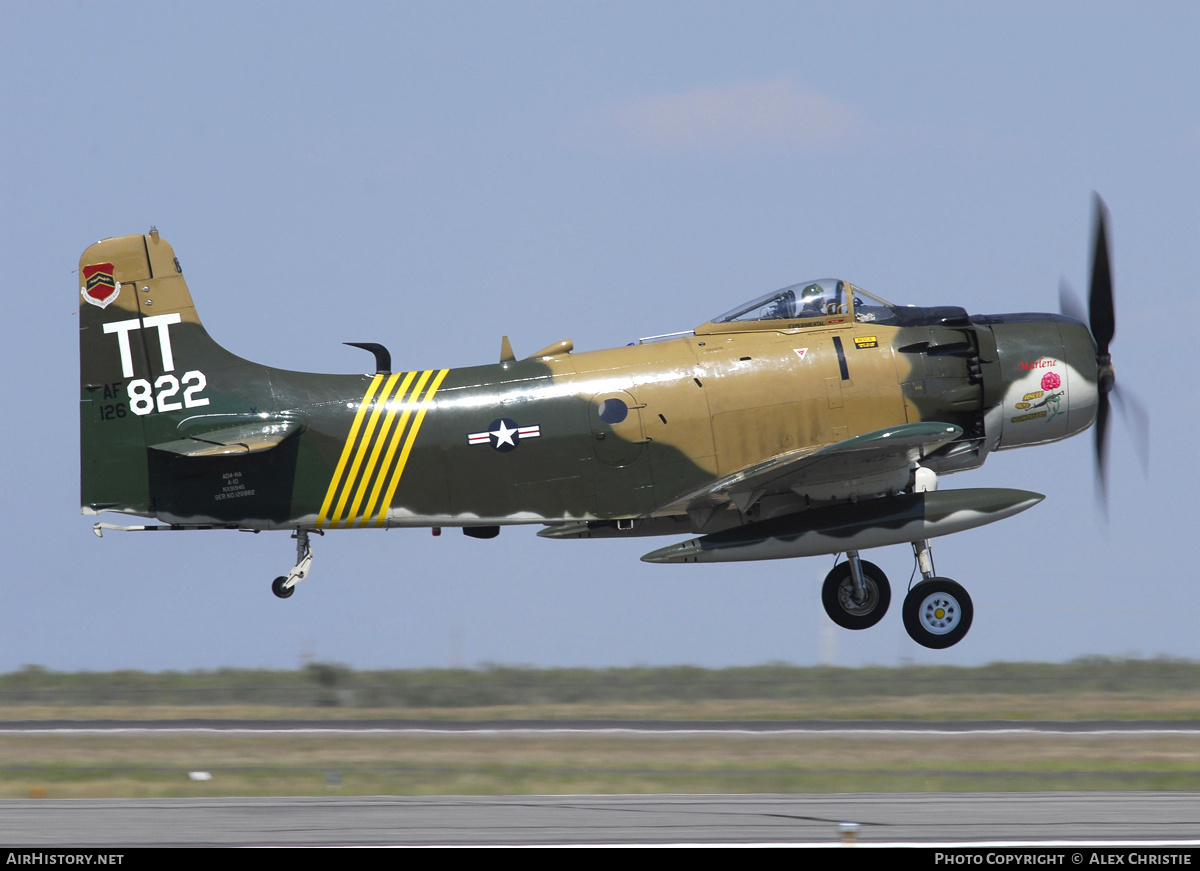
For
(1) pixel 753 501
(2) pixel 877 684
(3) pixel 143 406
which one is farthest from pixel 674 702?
(3) pixel 143 406

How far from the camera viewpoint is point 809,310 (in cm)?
1558

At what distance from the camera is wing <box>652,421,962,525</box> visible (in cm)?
1412

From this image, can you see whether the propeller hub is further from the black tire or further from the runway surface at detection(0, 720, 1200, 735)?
the black tire

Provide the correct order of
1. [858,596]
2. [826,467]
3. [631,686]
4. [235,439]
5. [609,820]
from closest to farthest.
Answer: [609,820] → [826,467] → [235,439] → [858,596] → [631,686]

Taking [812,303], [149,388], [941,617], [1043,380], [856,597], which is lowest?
[941,617]

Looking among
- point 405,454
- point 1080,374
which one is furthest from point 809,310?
point 405,454

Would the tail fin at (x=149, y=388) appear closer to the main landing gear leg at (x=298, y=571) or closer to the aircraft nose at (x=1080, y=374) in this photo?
the main landing gear leg at (x=298, y=571)

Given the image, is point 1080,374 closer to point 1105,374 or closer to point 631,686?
point 1105,374

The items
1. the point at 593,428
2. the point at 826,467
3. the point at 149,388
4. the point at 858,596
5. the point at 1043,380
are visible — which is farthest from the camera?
the point at 858,596

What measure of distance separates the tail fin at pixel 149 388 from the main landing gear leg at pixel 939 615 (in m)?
7.36

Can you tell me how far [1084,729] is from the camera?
16.9 metres

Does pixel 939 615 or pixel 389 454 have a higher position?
pixel 389 454

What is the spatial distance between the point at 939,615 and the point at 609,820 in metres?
5.84

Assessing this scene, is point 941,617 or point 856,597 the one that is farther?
point 856,597
